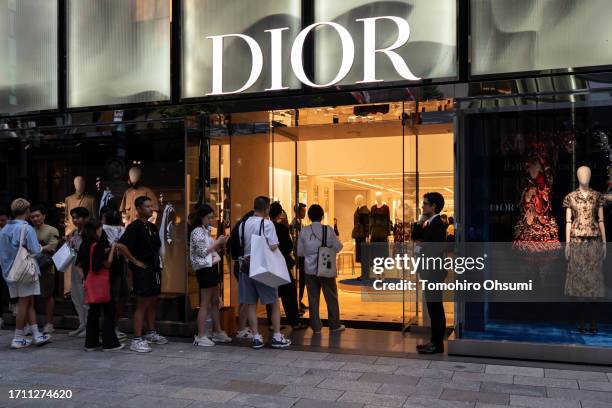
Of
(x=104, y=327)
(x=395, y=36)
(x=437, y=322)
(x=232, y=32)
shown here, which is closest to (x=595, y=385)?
(x=437, y=322)

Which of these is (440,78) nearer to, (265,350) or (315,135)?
(315,135)

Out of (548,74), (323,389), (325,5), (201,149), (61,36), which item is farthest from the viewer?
(61,36)

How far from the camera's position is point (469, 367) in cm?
645

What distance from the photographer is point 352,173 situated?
38.6 ft

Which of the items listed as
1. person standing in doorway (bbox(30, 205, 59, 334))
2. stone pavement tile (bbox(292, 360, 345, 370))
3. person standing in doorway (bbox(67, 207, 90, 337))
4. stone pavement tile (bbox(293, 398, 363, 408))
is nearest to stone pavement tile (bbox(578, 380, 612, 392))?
stone pavement tile (bbox(293, 398, 363, 408))

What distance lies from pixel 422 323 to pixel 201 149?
153 inches

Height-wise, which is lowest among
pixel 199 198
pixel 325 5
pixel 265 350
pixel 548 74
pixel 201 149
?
pixel 265 350

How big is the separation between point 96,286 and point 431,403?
159 inches

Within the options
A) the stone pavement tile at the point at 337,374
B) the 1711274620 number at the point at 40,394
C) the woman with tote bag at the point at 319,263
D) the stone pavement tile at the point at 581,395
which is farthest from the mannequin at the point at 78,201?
the stone pavement tile at the point at 581,395

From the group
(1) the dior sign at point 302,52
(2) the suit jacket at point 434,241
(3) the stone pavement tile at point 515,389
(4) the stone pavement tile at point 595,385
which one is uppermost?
(1) the dior sign at point 302,52

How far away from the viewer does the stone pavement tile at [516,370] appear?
Answer: 20.3ft

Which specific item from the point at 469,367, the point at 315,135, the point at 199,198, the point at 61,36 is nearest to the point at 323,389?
the point at 469,367

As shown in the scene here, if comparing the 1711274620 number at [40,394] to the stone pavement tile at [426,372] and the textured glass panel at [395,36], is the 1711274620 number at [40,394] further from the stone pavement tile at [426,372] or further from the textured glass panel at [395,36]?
the textured glass panel at [395,36]

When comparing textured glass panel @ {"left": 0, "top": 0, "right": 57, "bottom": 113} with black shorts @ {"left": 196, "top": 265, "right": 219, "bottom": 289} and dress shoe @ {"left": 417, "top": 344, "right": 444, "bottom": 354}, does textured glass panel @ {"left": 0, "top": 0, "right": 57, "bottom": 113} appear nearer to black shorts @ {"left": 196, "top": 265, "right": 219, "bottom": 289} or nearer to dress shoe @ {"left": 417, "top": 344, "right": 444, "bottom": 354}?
black shorts @ {"left": 196, "top": 265, "right": 219, "bottom": 289}
